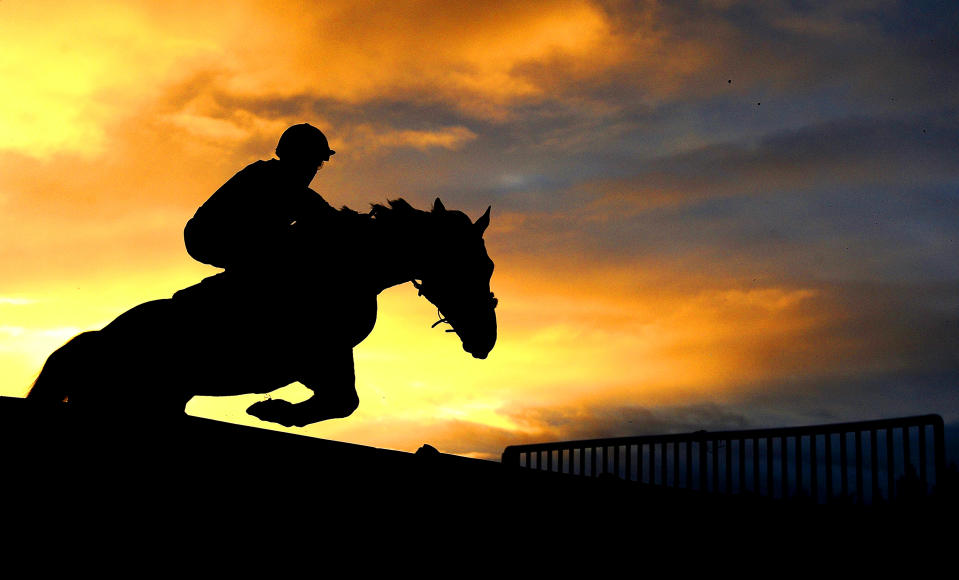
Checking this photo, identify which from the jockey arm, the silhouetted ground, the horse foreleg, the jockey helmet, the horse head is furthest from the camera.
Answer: the horse head

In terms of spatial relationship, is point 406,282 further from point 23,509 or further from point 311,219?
point 23,509

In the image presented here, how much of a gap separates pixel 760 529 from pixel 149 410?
12.2 feet

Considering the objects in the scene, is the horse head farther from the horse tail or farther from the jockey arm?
the horse tail

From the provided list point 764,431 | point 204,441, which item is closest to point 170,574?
point 204,441

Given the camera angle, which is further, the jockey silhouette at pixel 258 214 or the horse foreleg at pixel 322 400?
the jockey silhouette at pixel 258 214

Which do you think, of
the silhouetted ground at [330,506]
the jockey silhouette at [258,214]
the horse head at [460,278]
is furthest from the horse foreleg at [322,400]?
the silhouetted ground at [330,506]

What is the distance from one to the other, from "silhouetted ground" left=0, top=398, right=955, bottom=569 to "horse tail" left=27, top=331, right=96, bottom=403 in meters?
2.66

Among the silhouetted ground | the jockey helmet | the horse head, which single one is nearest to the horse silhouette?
the horse head

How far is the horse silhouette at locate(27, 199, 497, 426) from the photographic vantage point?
17.6 ft

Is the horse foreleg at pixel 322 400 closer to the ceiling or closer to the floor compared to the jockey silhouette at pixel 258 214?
closer to the floor

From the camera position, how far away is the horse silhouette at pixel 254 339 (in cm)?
537

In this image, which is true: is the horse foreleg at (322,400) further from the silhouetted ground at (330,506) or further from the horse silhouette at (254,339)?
the silhouetted ground at (330,506)

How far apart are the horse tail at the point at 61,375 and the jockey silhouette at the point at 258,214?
0.98m

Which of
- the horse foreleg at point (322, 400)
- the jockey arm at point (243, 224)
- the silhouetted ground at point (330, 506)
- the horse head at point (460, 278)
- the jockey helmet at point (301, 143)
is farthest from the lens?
the horse head at point (460, 278)
